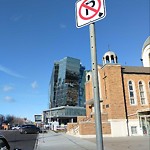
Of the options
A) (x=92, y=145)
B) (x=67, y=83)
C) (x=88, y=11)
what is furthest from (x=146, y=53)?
(x=67, y=83)

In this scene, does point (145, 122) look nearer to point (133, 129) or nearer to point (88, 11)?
point (133, 129)

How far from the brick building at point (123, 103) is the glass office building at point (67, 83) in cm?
10574

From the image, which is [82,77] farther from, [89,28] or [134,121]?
[89,28]

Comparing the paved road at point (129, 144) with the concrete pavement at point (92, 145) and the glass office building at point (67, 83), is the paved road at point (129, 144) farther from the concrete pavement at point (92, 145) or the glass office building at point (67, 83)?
the glass office building at point (67, 83)

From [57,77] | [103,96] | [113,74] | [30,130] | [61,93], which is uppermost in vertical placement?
[57,77]

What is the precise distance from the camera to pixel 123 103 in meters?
32.8

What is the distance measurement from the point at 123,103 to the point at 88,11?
98.6ft

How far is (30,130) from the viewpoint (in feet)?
161

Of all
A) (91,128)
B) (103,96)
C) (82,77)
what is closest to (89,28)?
(91,128)

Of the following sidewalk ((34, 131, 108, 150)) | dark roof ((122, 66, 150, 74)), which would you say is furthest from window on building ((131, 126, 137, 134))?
sidewalk ((34, 131, 108, 150))

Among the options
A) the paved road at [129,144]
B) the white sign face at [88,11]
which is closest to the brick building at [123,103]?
the paved road at [129,144]

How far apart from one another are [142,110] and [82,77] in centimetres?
12183

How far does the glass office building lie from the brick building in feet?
347

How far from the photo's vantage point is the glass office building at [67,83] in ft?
468
